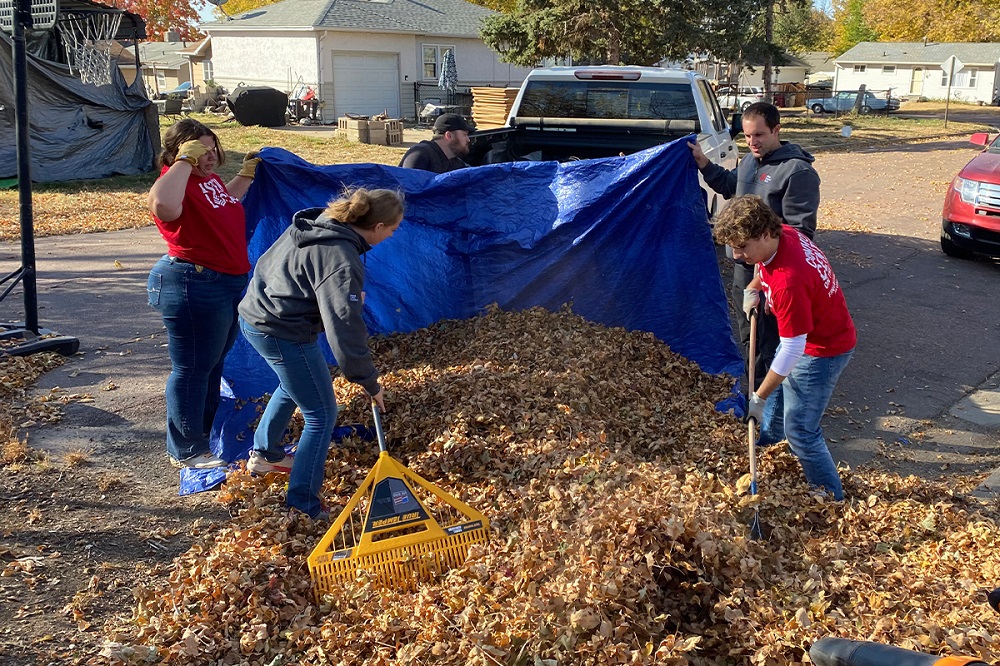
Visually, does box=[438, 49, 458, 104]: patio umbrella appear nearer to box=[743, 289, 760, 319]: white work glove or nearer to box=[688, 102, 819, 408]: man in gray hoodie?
box=[688, 102, 819, 408]: man in gray hoodie

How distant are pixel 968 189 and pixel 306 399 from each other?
960 centimetres

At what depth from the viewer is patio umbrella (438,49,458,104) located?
32375 mm

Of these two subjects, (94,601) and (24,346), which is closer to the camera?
(94,601)

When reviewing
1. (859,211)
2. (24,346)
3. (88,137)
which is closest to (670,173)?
(24,346)

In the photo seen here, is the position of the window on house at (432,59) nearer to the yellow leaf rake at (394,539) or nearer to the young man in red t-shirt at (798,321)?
the young man in red t-shirt at (798,321)

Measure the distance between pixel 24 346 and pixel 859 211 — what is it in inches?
502

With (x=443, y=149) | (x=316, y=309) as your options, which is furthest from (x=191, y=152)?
(x=443, y=149)

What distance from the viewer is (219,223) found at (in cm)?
456

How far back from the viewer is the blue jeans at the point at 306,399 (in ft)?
13.1

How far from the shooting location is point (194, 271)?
4.54 metres

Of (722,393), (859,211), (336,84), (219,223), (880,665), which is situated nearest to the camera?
(880,665)

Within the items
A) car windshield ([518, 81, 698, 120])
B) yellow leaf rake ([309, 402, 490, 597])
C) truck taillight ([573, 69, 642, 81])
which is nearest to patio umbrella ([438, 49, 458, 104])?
car windshield ([518, 81, 698, 120])

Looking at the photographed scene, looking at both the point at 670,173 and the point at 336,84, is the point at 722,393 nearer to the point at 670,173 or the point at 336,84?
the point at 670,173

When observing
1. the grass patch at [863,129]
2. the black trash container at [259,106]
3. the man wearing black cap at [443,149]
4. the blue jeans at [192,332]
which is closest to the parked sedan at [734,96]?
the grass patch at [863,129]
